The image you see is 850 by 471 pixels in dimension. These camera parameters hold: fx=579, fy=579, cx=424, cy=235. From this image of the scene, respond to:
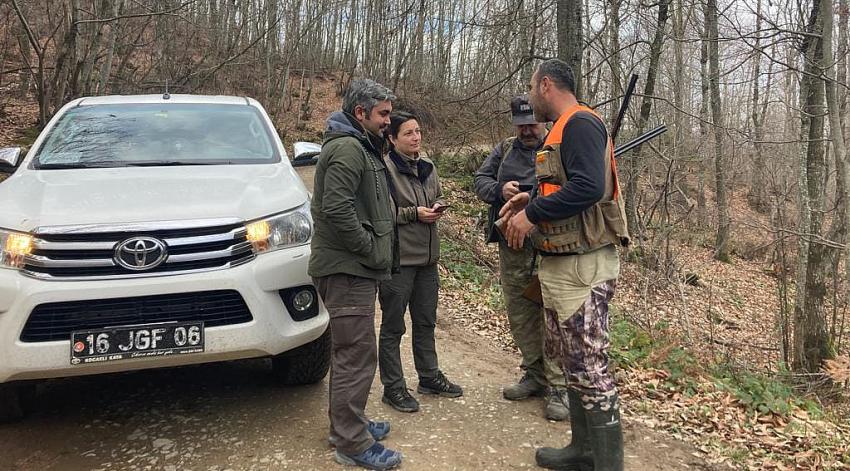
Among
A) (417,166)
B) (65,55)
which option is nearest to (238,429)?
(417,166)

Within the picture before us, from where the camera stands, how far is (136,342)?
113 inches

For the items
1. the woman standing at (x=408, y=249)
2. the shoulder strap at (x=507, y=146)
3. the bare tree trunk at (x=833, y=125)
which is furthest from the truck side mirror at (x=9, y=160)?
the bare tree trunk at (x=833, y=125)

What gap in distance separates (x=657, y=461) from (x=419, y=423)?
1.41 meters

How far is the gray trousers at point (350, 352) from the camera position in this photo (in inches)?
118

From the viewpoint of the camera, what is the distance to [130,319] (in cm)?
291

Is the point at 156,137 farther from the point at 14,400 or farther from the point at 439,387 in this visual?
the point at 439,387

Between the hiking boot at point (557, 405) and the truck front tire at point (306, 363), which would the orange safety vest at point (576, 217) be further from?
the truck front tire at point (306, 363)

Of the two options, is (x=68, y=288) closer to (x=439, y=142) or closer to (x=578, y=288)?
(x=578, y=288)

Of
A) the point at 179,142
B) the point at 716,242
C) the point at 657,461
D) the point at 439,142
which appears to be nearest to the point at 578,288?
the point at 657,461

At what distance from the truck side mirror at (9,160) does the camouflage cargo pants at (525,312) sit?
10.8ft

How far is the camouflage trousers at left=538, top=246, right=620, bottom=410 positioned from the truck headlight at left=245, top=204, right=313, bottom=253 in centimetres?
146

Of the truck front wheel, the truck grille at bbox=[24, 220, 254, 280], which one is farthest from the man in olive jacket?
the truck front wheel

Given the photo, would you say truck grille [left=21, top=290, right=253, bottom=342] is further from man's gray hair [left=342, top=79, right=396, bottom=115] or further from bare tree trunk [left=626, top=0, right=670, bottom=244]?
bare tree trunk [left=626, top=0, right=670, bottom=244]

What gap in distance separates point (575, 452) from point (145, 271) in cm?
243
